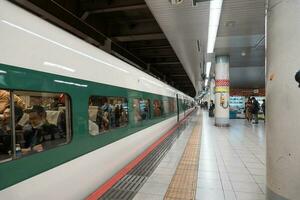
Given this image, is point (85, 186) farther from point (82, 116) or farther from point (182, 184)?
point (182, 184)

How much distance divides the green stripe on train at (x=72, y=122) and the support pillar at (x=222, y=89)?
29.5ft

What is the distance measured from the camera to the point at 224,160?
217 inches

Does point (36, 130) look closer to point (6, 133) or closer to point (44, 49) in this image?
point (6, 133)

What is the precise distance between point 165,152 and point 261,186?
2773mm

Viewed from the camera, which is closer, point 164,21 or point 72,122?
point 72,122

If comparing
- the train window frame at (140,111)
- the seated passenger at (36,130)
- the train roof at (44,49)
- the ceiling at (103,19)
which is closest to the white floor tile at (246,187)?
the train window frame at (140,111)

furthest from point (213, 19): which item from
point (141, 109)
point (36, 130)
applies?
point (36, 130)

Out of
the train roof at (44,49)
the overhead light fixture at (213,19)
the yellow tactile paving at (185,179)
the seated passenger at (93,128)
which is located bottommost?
the yellow tactile paving at (185,179)

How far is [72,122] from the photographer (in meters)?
2.77

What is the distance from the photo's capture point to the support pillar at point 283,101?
6.89ft

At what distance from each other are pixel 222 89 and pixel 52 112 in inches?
415

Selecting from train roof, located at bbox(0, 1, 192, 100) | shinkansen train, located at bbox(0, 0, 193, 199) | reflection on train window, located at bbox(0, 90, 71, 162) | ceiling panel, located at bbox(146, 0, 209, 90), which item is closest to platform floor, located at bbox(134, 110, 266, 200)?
shinkansen train, located at bbox(0, 0, 193, 199)

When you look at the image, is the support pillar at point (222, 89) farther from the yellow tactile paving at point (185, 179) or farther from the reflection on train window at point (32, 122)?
the reflection on train window at point (32, 122)

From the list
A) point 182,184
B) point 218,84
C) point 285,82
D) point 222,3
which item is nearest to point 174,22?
point 222,3
